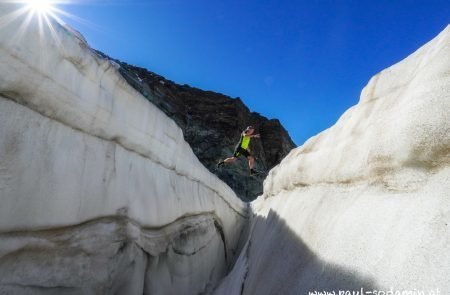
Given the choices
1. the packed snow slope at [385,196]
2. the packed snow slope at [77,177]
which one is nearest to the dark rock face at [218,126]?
the packed snow slope at [77,177]

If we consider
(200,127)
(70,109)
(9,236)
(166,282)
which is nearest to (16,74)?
(70,109)

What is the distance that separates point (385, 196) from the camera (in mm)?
2107

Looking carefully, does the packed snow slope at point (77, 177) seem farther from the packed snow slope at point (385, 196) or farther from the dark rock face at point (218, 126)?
the dark rock face at point (218, 126)

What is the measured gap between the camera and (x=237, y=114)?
36.1 metres

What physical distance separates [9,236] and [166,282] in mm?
2692

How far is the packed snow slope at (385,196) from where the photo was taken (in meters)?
1.61

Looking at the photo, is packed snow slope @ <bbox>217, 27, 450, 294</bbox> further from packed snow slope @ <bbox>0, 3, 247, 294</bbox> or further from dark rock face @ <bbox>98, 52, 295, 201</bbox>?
dark rock face @ <bbox>98, 52, 295, 201</bbox>

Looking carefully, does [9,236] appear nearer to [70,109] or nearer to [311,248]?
[70,109]

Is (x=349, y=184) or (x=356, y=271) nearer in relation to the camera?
(x=356, y=271)

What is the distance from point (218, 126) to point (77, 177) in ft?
102

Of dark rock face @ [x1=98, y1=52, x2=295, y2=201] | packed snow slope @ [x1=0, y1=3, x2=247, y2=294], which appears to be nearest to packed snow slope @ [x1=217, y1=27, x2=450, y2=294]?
packed snow slope @ [x1=0, y1=3, x2=247, y2=294]

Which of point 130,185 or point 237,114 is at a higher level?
point 237,114

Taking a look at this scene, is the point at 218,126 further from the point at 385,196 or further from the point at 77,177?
the point at 385,196

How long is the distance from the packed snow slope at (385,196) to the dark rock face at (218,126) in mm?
24974
